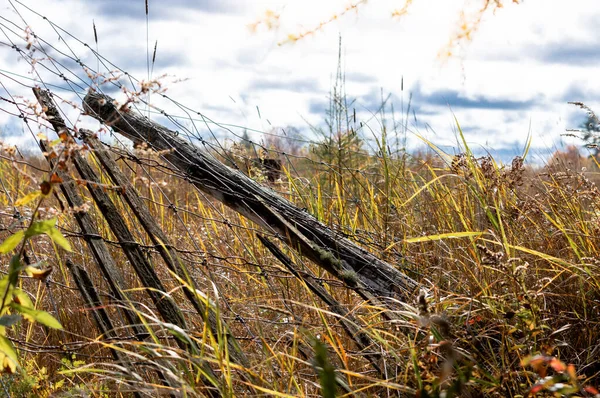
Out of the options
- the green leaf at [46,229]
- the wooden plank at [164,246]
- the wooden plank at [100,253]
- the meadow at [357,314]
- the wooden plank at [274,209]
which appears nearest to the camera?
the green leaf at [46,229]

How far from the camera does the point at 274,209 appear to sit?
104 inches

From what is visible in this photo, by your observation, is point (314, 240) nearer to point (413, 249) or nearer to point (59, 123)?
point (413, 249)

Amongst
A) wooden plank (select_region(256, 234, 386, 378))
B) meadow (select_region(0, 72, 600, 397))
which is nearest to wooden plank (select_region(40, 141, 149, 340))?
meadow (select_region(0, 72, 600, 397))

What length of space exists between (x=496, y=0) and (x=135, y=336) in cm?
475

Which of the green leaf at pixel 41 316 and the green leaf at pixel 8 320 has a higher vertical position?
the green leaf at pixel 41 316

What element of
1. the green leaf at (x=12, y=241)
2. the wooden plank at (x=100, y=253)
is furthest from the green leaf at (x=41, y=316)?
the wooden plank at (x=100, y=253)

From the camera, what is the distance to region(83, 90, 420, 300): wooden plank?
2635 millimetres

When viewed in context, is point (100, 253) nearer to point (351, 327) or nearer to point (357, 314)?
point (351, 327)

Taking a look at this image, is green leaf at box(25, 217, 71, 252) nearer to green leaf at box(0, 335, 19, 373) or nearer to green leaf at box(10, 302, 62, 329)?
green leaf at box(10, 302, 62, 329)

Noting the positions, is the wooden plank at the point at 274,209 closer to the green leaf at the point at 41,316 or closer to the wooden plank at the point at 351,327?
the wooden plank at the point at 351,327

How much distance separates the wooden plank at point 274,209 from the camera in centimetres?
263

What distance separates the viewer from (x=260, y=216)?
2.66 m

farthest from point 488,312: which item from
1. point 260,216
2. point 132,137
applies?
point 132,137

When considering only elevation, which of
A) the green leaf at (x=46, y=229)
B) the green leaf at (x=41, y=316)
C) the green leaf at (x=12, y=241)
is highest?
the green leaf at (x=46, y=229)
